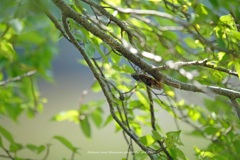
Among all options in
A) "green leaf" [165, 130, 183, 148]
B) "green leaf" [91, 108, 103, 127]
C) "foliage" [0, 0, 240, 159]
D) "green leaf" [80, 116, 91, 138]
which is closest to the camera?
"foliage" [0, 0, 240, 159]

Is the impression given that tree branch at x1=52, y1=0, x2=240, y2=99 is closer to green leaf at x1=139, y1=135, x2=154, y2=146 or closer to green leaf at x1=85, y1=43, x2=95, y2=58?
green leaf at x1=85, y1=43, x2=95, y2=58

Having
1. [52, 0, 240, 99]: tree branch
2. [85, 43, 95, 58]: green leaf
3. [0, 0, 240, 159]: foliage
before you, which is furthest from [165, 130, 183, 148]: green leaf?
[85, 43, 95, 58]: green leaf

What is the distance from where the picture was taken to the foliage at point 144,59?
1.01 metres

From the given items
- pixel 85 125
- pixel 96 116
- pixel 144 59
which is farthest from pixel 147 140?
pixel 96 116

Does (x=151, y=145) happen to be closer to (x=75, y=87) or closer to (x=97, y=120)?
(x=97, y=120)

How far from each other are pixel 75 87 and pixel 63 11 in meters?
2.67

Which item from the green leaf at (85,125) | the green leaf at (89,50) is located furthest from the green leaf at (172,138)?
the green leaf at (85,125)

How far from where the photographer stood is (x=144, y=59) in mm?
1298

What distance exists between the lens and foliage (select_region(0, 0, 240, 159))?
1011 mm

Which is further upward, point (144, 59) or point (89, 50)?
point (89, 50)

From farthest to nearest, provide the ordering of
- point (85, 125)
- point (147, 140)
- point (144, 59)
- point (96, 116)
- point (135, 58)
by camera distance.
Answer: point (96, 116) → point (85, 125) → point (144, 59) → point (147, 140) → point (135, 58)

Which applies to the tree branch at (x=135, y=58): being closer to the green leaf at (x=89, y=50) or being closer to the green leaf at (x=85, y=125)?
the green leaf at (x=89, y=50)

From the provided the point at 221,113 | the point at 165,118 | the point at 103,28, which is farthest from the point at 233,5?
the point at 165,118

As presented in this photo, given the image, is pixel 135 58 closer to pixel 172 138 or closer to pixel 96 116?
pixel 172 138
